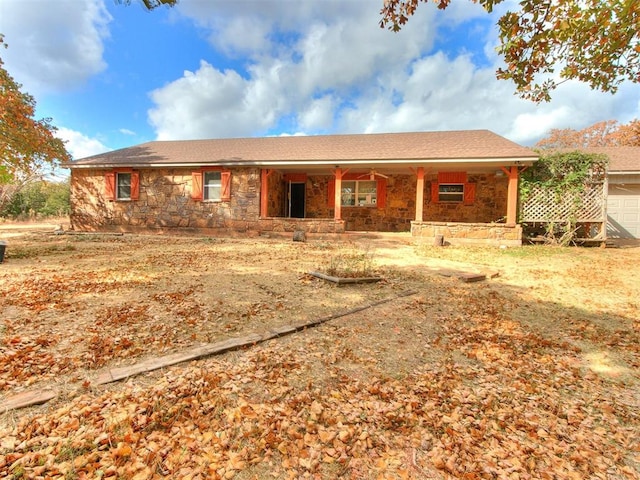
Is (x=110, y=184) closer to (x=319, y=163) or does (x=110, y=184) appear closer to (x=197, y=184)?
(x=197, y=184)

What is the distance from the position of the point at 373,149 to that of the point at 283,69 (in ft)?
36.8

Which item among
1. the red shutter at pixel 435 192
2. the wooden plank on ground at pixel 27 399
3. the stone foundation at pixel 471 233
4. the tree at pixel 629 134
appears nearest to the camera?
the wooden plank on ground at pixel 27 399

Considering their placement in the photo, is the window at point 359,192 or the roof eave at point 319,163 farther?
the window at point 359,192

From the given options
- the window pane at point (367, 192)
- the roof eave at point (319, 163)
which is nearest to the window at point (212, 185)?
the roof eave at point (319, 163)

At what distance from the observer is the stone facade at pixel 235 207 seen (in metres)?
12.0

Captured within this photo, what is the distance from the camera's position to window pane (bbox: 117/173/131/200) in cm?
1278

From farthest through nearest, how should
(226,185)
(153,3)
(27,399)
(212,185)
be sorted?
(212,185) → (226,185) → (153,3) → (27,399)

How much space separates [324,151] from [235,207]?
4.08 meters

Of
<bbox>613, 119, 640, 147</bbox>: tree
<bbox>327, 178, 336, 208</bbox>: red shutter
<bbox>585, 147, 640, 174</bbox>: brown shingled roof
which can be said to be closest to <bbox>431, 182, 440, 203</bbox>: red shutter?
<bbox>327, 178, 336, 208</bbox>: red shutter

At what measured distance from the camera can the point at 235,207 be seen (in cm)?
1203

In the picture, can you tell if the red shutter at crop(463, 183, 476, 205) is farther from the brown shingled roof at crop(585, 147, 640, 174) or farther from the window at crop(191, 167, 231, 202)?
the window at crop(191, 167, 231, 202)

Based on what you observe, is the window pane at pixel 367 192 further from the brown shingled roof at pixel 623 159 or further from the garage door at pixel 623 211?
the garage door at pixel 623 211

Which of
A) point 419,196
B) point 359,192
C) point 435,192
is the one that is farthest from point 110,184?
point 435,192

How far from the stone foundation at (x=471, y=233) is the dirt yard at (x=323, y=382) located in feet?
16.2
